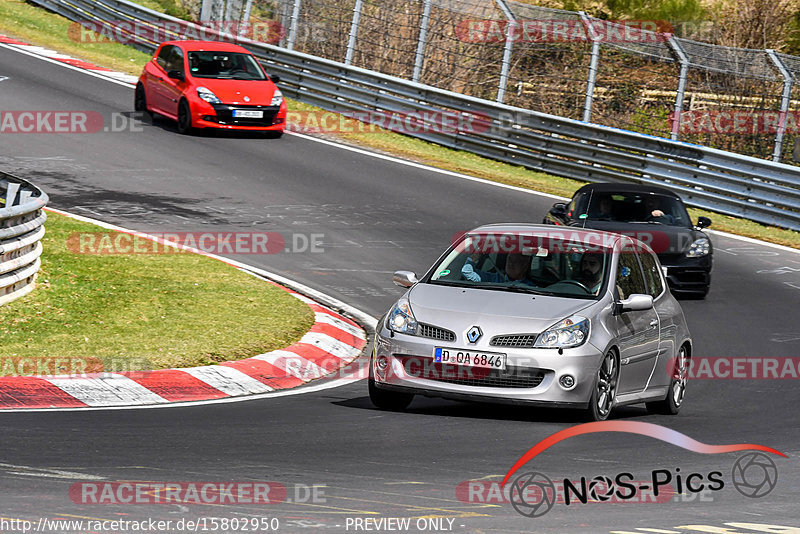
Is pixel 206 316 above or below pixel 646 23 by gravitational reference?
below

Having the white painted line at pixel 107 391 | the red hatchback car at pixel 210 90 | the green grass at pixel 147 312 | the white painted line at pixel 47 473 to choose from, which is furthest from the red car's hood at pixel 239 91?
the white painted line at pixel 47 473

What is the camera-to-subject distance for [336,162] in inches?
888

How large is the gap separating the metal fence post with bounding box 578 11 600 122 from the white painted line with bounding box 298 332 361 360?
12.2 m

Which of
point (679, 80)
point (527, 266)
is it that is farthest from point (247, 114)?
point (527, 266)

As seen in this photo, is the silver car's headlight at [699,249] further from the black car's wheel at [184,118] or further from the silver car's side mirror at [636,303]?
the black car's wheel at [184,118]

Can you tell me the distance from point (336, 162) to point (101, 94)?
618 centimetres

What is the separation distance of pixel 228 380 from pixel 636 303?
135 inches

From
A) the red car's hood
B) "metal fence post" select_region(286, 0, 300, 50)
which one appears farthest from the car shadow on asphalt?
"metal fence post" select_region(286, 0, 300, 50)

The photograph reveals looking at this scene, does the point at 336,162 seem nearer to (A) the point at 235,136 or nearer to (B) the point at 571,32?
(A) the point at 235,136

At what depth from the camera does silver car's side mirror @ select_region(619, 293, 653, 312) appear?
9.71 metres

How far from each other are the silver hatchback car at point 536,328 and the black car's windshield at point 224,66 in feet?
46.9

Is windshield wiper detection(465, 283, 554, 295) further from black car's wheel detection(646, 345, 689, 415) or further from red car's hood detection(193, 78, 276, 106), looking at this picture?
red car's hood detection(193, 78, 276, 106)

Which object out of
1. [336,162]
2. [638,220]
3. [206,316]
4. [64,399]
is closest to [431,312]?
[64,399]

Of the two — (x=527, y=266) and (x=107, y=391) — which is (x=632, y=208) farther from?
(x=107, y=391)
